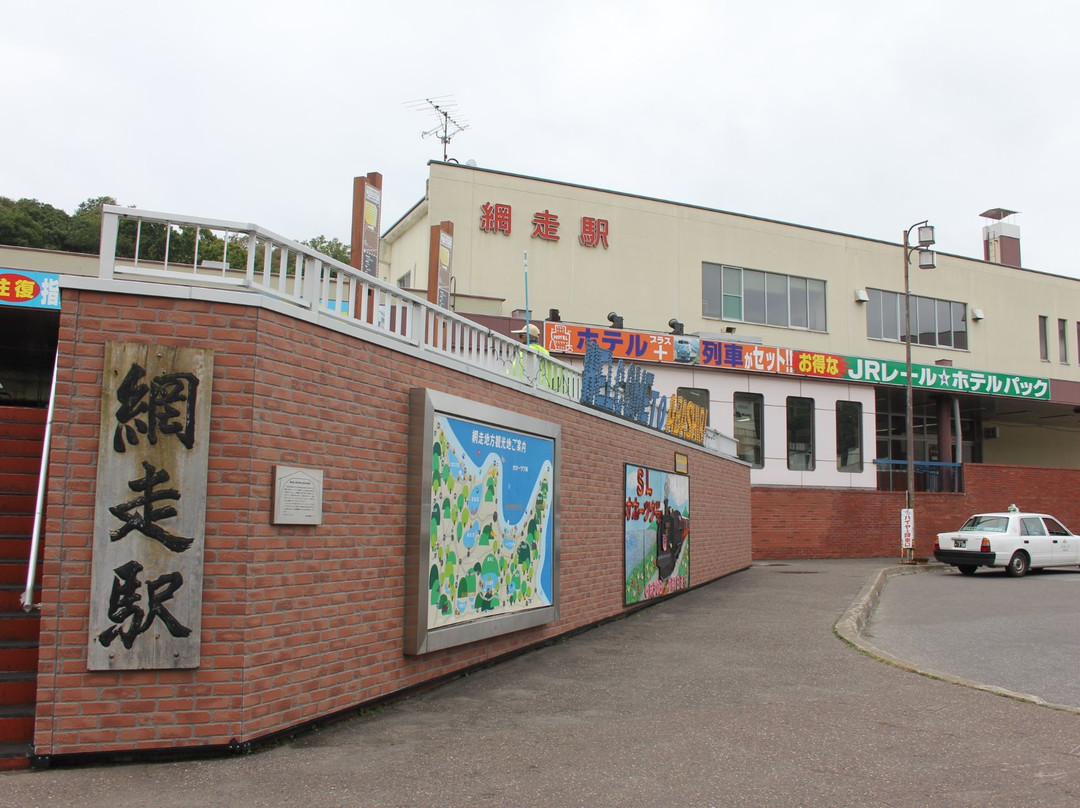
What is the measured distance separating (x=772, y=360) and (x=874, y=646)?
16569 millimetres

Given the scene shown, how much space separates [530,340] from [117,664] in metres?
6.94

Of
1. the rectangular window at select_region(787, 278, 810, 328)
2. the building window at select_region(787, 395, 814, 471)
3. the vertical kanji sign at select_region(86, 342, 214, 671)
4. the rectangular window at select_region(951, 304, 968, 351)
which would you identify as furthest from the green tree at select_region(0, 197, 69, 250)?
the vertical kanji sign at select_region(86, 342, 214, 671)

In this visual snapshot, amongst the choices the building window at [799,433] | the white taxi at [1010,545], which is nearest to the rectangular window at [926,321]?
the building window at [799,433]

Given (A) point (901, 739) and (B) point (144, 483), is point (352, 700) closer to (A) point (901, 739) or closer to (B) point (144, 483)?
(B) point (144, 483)

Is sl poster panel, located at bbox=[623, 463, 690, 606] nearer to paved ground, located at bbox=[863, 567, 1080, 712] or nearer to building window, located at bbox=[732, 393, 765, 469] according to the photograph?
paved ground, located at bbox=[863, 567, 1080, 712]

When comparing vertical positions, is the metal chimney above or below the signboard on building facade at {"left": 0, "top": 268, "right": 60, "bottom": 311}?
above

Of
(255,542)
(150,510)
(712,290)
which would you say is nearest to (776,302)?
(712,290)

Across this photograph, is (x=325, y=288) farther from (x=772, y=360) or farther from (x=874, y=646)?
(x=772, y=360)

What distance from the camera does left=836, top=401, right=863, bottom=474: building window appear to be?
2811 centimetres

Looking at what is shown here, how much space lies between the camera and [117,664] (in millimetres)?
5594

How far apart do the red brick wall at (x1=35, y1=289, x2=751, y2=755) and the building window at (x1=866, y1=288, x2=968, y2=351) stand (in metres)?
28.0

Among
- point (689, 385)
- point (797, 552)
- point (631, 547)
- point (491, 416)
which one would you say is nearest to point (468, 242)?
point (689, 385)

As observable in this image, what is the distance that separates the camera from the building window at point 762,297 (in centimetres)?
2994

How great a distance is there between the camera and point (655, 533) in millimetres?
14562
